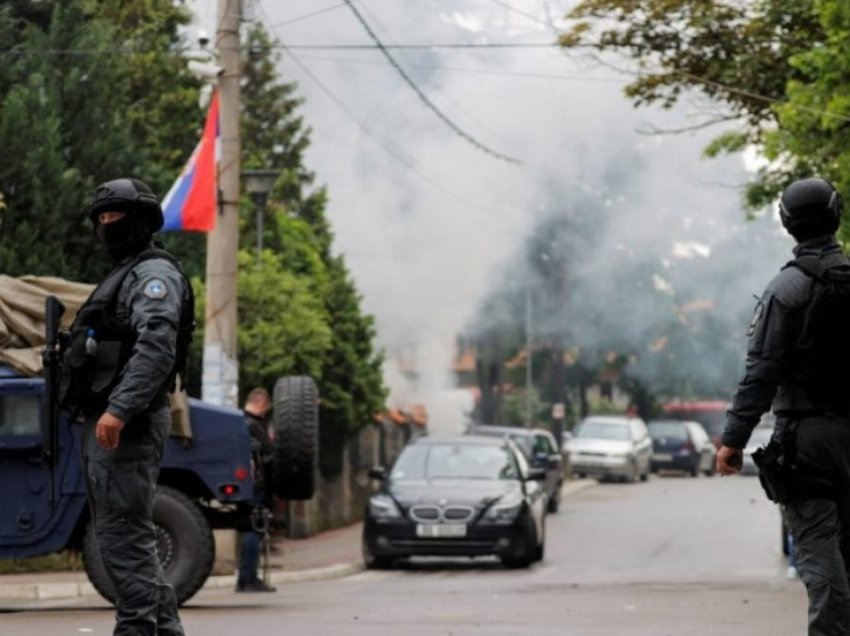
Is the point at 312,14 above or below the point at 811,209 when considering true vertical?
above

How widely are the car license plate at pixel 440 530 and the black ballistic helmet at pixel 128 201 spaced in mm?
14596

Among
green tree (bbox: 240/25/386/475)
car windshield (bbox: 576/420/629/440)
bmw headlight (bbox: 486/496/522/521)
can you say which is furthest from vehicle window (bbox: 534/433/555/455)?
bmw headlight (bbox: 486/496/522/521)

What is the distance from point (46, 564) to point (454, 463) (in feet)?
18.9

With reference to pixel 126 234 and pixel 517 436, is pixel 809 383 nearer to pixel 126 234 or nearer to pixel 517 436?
pixel 126 234

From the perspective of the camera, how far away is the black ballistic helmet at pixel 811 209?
8305 mm

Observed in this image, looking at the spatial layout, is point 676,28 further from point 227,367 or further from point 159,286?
point 159,286

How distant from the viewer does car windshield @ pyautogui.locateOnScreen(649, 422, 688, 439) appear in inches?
2435

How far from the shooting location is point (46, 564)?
67.4 ft

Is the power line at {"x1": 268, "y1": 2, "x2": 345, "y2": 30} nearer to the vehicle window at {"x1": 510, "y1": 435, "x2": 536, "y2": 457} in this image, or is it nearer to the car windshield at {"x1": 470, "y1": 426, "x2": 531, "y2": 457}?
the car windshield at {"x1": 470, "y1": 426, "x2": 531, "y2": 457}

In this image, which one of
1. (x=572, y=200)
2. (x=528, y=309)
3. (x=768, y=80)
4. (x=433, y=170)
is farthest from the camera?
(x=528, y=309)

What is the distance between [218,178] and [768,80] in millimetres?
5940

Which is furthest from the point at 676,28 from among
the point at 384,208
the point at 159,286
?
the point at 384,208

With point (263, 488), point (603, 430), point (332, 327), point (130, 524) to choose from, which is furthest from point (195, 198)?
point (603, 430)

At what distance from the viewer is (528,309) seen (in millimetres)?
59906
